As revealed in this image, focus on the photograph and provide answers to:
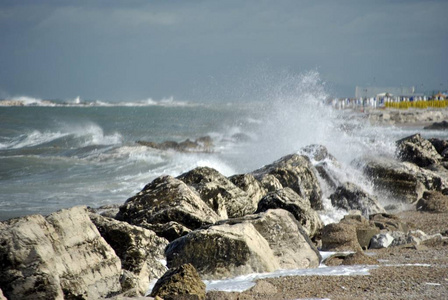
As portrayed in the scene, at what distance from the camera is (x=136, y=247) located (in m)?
5.01

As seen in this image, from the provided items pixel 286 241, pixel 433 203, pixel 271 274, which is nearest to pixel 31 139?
pixel 433 203

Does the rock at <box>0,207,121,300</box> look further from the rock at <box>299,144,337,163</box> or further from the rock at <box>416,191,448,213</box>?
the rock at <box>299,144,337,163</box>

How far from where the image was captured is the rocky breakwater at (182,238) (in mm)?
3770

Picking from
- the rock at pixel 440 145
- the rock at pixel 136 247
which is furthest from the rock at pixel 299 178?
the rock at pixel 440 145

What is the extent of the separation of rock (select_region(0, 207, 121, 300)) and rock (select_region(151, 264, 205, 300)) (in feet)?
1.30

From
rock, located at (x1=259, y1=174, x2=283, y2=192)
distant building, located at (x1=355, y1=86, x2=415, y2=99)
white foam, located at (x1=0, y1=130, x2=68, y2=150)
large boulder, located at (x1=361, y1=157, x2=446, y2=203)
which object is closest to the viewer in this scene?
rock, located at (x1=259, y1=174, x2=283, y2=192)

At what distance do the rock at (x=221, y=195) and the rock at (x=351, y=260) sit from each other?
1676 millimetres

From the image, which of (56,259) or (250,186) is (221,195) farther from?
(56,259)

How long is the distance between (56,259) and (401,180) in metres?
7.98

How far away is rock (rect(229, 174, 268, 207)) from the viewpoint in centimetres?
827

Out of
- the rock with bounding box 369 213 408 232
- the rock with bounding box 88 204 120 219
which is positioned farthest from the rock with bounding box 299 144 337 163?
the rock with bounding box 88 204 120 219

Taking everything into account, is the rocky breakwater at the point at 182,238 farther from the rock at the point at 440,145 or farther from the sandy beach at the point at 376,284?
the rock at the point at 440,145

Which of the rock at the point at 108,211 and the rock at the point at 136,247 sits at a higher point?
the rock at the point at 136,247

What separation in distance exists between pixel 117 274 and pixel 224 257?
36.5 inches
